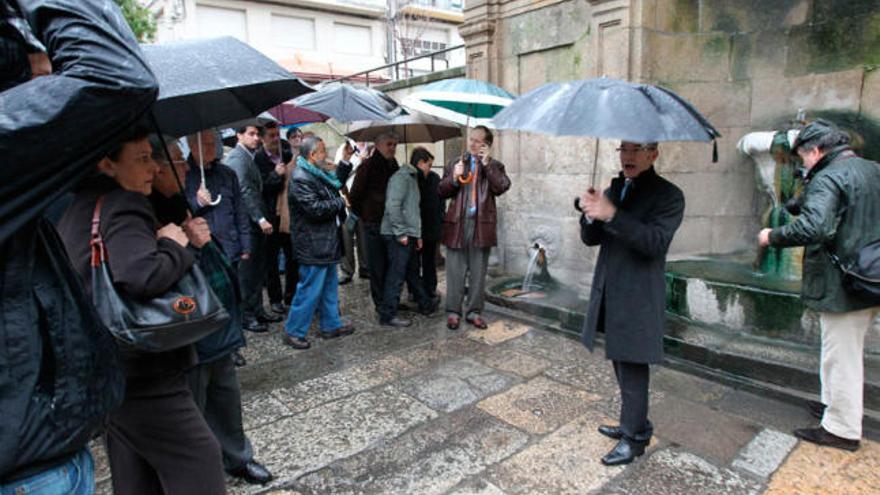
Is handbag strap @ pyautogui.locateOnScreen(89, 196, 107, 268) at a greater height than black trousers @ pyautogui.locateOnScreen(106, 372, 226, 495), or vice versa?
handbag strap @ pyautogui.locateOnScreen(89, 196, 107, 268)

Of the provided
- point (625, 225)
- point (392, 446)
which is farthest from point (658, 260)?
point (392, 446)

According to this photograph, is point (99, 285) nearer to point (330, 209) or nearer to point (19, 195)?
point (19, 195)

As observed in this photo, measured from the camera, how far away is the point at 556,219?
615 centimetres

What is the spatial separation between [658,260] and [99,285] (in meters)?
2.56

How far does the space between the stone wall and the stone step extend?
4.89ft

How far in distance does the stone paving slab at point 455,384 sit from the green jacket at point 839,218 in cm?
212

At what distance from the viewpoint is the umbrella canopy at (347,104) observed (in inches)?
191

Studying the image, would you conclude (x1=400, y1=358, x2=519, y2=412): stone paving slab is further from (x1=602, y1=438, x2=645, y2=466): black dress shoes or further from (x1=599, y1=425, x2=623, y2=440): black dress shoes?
(x1=602, y1=438, x2=645, y2=466): black dress shoes

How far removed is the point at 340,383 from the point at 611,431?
2.02 m

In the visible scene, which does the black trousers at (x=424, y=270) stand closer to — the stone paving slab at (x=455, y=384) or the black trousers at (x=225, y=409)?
the stone paving slab at (x=455, y=384)

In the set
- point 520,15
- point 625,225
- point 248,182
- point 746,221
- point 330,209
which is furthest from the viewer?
point 520,15

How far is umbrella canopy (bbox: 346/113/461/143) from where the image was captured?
593 cm

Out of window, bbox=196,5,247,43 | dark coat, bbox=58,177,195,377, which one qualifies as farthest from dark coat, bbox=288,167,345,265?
window, bbox=196,5,247,43

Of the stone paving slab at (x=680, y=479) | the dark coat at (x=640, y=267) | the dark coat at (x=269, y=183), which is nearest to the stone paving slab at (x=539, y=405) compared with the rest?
the stone paving slab at (x=680, y=479)
